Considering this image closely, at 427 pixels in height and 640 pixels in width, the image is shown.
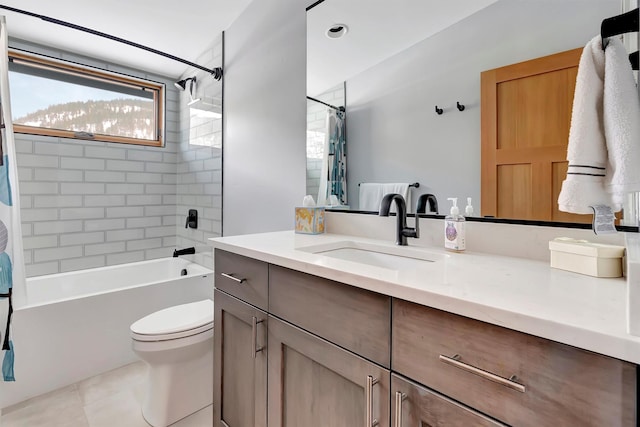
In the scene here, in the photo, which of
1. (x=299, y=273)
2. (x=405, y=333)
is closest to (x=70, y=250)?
(x=299, y=273)

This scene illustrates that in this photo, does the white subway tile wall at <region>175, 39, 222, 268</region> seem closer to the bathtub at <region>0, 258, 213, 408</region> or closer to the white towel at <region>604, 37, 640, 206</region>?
the bathtub at <region>0, 258, 213, 408</region>

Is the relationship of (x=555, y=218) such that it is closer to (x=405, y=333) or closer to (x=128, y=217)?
(x=405, y=333)

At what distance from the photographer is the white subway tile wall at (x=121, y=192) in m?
2.60

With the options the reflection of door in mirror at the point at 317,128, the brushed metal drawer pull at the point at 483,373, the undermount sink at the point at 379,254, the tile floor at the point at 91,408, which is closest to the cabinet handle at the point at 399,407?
the brushed metal drawer pull at the point at 483,373

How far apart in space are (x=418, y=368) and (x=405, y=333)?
73 millimetres

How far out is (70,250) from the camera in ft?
9.04

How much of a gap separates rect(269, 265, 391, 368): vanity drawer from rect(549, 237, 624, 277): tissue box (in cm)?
49

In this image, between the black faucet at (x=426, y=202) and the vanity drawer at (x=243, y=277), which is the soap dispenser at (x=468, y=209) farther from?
the vanity drawer at (x=243, y=277)

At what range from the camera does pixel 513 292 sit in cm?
64

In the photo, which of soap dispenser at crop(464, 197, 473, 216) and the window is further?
the window

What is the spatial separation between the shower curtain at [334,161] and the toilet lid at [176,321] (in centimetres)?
93

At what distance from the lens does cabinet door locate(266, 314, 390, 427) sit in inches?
29.5

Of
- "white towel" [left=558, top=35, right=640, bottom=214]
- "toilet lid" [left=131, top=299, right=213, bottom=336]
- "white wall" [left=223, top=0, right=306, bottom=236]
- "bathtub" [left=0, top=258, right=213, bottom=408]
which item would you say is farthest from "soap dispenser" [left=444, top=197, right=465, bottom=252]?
"bathtub" [left=0, top=258, right=213, bottom=408]

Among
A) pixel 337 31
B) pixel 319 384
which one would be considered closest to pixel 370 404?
pixel 319 384
